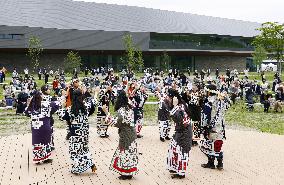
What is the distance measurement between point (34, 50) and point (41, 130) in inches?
1717

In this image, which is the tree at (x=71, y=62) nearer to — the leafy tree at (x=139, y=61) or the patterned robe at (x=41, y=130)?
the leafy tree at (x=139, y=61)

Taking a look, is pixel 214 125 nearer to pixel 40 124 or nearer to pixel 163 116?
pixel 163 116

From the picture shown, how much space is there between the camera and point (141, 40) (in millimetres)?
61281

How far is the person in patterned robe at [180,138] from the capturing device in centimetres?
889

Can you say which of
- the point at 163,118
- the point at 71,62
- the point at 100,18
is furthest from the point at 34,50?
the point at 163,118

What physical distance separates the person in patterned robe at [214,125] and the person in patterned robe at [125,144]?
198cm

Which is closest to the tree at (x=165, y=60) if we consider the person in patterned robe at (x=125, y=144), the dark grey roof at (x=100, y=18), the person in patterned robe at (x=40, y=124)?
the dark grey roof at (x=100, y=18)

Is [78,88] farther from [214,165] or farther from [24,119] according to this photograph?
[24,119]

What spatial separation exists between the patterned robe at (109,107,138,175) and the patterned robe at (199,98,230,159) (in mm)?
1999

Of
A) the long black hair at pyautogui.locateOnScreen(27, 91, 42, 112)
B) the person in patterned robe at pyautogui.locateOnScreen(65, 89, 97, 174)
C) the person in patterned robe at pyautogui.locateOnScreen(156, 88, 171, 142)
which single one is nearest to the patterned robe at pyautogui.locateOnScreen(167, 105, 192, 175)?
the person in patterned robe at pyautogui.locateOnScreen(65, 89, 97, 174)

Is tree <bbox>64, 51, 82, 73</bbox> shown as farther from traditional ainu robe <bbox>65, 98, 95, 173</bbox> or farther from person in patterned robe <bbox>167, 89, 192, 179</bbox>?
person in patterned robe <bbox>167, 89, 192, 179</bbox>

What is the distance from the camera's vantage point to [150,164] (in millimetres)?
10305

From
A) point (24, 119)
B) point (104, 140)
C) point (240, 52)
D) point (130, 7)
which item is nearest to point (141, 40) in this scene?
point (130, 7)

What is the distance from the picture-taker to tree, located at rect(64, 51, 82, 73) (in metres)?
53.6
